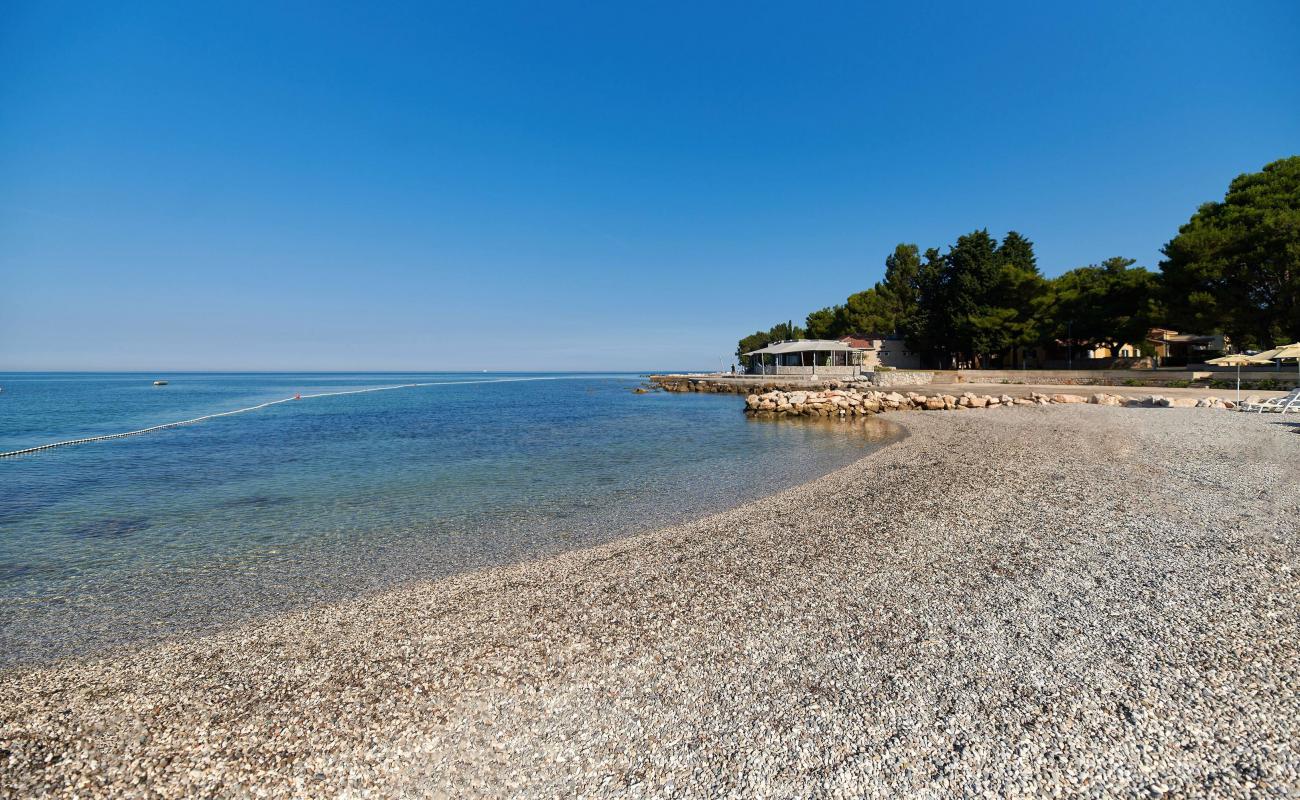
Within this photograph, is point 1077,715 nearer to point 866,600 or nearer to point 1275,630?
point 866,600

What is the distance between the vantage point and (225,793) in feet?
10.00

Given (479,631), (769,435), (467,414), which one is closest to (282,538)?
(479,631)

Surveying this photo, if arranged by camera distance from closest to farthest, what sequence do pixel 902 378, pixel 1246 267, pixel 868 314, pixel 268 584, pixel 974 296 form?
pixel 268 584, pixel 1246 267, pixel 902 378, pixel 974 296, pixel 868 314

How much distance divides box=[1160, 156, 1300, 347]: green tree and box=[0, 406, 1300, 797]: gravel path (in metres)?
32.1

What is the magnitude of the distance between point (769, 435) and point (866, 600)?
52.4ft

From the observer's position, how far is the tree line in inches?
1130

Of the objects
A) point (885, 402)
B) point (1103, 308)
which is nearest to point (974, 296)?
point (1103, 308)

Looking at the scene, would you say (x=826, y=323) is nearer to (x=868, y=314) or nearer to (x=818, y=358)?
(x=868, y=314)

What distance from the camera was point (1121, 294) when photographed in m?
37.6

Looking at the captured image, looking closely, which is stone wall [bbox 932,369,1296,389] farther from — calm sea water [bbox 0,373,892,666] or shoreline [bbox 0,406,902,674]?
shoreline [bbox 0,406,902,674]

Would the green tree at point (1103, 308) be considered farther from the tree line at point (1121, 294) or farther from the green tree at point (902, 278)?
the green tree at point (902, 278)

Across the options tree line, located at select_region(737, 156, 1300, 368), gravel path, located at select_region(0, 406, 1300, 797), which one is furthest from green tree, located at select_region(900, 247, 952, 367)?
gravel path, located at select_region(0, 406, 1300, 797)

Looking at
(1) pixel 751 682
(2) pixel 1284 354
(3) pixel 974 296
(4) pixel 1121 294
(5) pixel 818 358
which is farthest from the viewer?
(5) pixel 818 358

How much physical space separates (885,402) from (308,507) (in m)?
27.5
